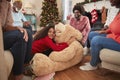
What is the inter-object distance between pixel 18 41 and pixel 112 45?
3.31 ft

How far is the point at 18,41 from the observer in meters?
1.53

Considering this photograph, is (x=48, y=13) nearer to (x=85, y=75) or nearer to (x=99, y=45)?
(x=85, y=75)

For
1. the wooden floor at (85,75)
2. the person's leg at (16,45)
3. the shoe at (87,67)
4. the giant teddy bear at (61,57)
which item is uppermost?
the person's leg at (16,45)

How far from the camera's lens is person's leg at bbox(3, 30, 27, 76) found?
4.95ft

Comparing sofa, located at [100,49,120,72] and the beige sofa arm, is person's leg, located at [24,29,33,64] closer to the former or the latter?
the beige sofa arm

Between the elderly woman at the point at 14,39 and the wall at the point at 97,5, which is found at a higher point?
the wall at the point at 97,5

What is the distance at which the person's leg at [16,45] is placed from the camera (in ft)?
4.95

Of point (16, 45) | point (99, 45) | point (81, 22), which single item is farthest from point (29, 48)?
point (81, 22)

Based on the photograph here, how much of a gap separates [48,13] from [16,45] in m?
4.56

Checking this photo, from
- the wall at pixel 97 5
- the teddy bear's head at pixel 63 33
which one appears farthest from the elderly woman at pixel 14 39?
the wall at pixel 97 5

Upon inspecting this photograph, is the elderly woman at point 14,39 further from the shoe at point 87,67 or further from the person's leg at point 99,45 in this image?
the shoe at point 87,67

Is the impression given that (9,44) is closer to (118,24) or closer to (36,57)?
(36,57)

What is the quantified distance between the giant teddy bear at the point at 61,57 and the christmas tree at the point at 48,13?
340cm

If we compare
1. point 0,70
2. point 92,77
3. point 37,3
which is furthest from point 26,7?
point 0,70
